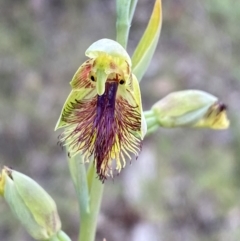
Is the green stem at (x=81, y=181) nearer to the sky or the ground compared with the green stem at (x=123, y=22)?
nearer to the ground

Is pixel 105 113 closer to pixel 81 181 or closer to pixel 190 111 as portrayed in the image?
pixel 81 181

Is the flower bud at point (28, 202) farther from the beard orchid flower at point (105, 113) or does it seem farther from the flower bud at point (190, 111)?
the flower bud at point (190, 111)

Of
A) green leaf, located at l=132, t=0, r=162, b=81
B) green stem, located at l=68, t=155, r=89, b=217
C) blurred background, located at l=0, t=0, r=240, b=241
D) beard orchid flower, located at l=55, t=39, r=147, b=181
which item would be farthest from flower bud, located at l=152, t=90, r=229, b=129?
blurred background, located at l=0, t=0, r=240, b=241

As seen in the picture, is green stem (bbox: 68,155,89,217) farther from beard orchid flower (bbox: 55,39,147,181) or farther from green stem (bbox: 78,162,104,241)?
beard orchid flower (bbox: 55,39,147,181)

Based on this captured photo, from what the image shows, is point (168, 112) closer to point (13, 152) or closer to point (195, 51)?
point (13, 152)

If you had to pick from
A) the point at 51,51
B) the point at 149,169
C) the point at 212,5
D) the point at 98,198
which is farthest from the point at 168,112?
the point at 212,5

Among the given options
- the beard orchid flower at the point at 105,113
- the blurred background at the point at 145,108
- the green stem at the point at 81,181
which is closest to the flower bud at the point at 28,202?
the green stem at the point at 81,181
